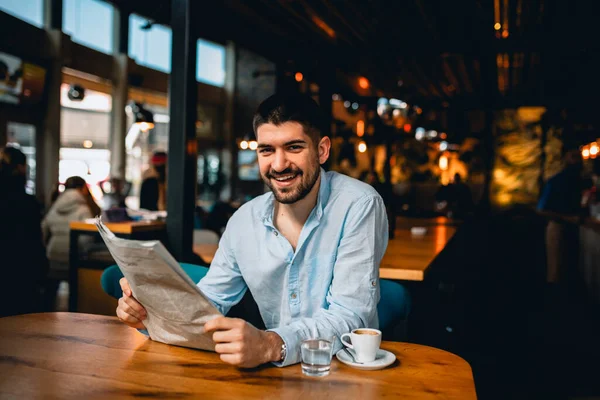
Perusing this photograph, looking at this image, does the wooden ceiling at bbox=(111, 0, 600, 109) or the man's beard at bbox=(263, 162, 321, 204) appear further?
the wooden ceiling at bbox=(111, 0, 600, 109)

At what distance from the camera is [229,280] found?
1916mm

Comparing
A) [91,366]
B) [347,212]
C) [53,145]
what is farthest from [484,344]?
[53,145]

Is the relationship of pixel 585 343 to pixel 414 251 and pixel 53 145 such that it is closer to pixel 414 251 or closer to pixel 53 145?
pixel 414 251

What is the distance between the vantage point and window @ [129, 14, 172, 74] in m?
11.2

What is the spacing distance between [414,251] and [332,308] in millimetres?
1978

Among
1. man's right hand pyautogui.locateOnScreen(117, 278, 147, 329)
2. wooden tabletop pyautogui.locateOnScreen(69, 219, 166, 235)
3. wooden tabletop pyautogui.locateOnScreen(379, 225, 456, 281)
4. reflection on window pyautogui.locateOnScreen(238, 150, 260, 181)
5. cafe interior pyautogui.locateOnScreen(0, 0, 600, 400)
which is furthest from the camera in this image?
reflection on window pyautogui.locateOnScreen(238, 150, 260, 181)

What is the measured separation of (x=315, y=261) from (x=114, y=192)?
6943 mm

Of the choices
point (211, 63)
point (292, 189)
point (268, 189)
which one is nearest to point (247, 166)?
point (211, 63)

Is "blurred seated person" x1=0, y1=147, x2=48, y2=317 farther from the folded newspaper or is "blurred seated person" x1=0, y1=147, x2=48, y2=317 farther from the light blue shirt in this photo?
the folded newspaper

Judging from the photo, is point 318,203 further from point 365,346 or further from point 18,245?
point 18,245

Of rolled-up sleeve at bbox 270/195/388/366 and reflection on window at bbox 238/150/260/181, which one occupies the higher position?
reflection on window at bbox 238/150/260/181

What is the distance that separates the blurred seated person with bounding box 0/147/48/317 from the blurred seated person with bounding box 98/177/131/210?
1.92m

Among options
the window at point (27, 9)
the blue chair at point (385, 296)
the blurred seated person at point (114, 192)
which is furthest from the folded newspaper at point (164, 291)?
the window at point (27, 9)

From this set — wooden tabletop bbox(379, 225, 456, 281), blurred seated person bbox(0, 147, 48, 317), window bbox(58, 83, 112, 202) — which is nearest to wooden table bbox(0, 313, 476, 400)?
wooden tabletop bbox(379, 225, 456, 281)
